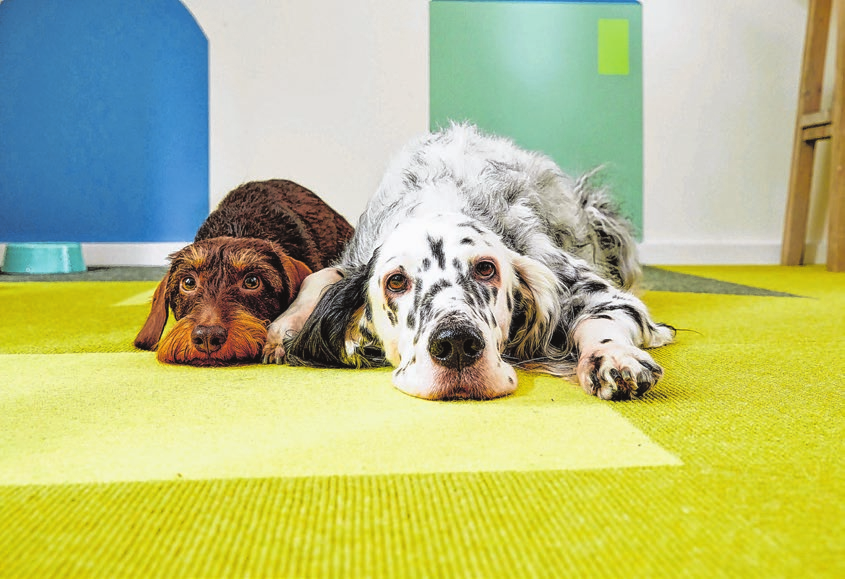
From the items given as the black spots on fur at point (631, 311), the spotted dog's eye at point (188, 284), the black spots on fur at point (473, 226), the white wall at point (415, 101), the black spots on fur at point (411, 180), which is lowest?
the black spots on fur at point (631, 311)

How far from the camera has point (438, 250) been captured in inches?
73.0

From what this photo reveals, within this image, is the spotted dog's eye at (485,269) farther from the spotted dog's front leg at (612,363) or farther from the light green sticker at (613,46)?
the light green sticker at (613,46)

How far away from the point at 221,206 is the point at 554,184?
4.19 ft

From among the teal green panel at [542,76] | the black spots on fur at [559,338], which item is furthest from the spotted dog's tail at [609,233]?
the teal green panel at [542,76]

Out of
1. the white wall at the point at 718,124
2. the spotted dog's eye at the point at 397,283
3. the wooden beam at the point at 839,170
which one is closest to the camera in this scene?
the spotted dog's eye at the point at 397,283

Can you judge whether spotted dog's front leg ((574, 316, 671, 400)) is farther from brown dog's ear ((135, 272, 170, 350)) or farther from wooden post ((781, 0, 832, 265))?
wooden post ((781, 0, 832, 265))

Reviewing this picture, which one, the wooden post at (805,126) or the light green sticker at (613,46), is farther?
the light green sticker at (613,46)

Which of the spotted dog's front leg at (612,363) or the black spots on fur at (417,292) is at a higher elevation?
the black spots on fur at (417,292)

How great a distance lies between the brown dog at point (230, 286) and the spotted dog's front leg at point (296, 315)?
0.03m

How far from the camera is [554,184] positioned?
9.15 ft

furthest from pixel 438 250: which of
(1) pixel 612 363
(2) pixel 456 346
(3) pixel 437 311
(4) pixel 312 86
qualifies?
(4) pixel 312 86

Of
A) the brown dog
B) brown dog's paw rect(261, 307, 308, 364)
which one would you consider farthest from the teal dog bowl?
brown dog's paw rect(261, 307, 308, 364)

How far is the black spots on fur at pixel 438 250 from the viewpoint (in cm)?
182

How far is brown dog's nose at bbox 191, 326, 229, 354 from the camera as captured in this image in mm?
2025
